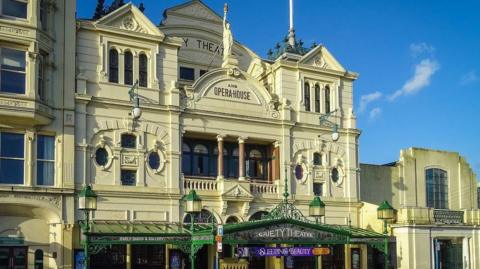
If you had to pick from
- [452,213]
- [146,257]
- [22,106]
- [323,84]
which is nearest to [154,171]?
[146,257]

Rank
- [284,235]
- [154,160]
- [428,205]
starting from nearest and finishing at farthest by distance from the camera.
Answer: [284,235] → [154,160] → [428,205]

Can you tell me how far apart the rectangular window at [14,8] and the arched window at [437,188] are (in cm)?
2575

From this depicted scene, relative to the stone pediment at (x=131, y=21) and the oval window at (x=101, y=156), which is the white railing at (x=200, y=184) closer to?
the oval window at (x=101, y=156)

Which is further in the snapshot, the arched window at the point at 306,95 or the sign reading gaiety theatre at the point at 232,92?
the arched window at the point at 306,95

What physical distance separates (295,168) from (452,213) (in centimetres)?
971

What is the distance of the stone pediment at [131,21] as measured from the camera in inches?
1272

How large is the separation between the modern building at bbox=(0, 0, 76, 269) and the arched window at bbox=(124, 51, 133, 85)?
10.6 ft

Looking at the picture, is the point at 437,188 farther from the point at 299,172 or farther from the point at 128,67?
the point at 128,67

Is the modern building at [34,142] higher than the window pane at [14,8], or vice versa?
the window pane at [14,8]

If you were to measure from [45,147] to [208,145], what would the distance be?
915 centimetres

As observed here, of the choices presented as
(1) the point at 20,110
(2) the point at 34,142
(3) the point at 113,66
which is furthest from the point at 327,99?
(1) the point at 20,110

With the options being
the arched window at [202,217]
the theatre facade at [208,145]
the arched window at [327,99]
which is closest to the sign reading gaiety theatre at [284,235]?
the theatre facade at [208,145]

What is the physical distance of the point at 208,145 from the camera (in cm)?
3591

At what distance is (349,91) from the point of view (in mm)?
39656
